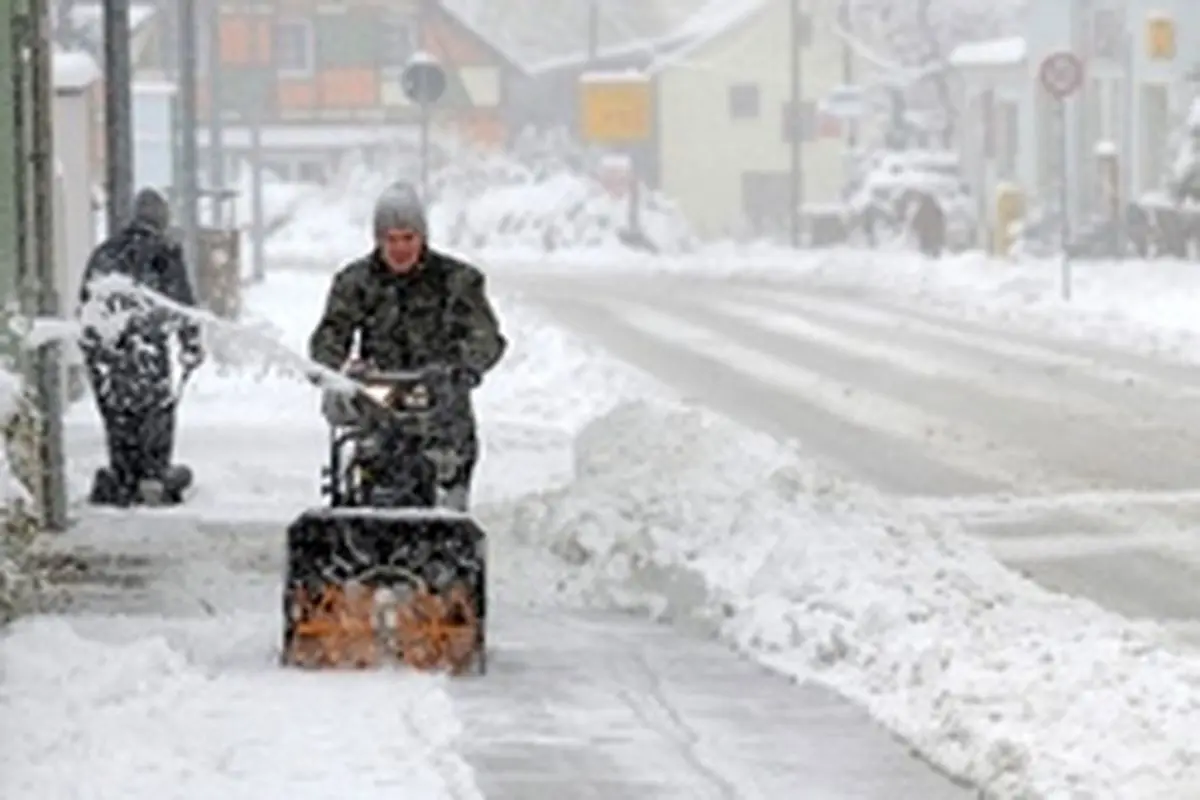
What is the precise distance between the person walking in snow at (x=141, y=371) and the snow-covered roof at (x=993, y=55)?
42.1m

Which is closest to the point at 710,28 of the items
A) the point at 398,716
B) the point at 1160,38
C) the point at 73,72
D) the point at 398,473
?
the point at 1160,38

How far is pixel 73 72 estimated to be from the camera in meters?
23.1

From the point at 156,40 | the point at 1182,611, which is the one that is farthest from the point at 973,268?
the point at 156,40

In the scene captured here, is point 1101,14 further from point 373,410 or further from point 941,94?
point 373,410

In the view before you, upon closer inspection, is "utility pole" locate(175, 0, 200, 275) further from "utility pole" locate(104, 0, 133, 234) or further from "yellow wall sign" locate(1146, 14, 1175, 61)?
"yellow wall sign" locate(1146, 14, 1175, 61)

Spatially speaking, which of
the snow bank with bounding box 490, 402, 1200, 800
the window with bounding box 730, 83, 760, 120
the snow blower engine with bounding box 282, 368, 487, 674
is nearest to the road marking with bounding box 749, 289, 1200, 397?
the snow bank with bounding box 490, 402, 1200, 800

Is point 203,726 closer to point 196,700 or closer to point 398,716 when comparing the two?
point 196,700

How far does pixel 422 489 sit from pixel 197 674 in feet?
3.68

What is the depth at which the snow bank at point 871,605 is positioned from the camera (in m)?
9.21

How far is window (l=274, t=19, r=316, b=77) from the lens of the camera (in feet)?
283

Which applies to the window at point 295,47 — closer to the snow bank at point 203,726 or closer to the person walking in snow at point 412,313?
the person walking in snow at point 412,313

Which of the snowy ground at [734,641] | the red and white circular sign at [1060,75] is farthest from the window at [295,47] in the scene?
the snowy ground at [734,641]

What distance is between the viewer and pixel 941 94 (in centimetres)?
7438

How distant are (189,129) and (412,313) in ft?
48.4
